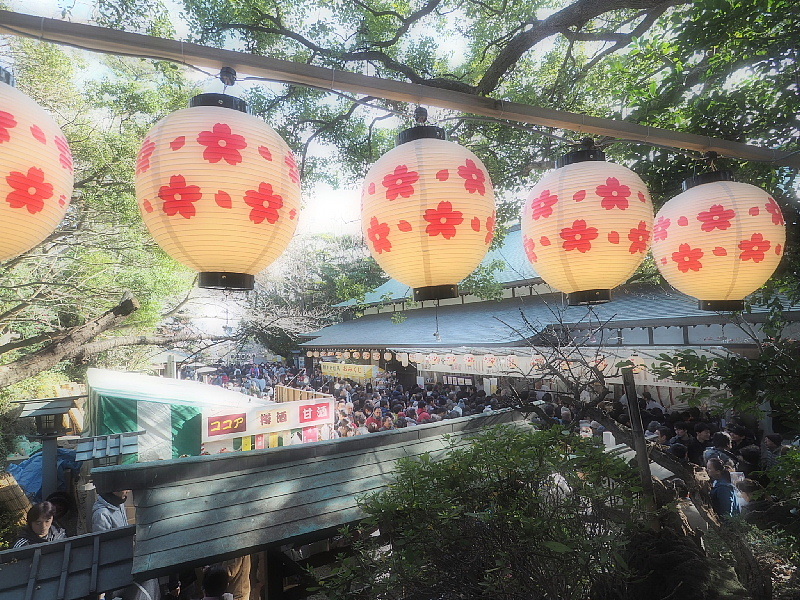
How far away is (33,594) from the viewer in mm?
3010

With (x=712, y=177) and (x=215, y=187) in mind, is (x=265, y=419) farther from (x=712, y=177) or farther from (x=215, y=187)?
(x=712, y=177)

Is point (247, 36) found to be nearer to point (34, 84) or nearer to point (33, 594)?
point (34, 84)

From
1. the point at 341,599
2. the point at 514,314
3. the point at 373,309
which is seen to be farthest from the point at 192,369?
the point at 341,599

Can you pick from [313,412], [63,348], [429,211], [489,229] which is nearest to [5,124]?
[429,211]

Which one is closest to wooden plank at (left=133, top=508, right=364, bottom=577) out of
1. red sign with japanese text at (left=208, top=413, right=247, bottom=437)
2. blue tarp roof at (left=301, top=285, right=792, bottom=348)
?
blue tarp roof at (left=301, top=285, right=792, bottom=348)

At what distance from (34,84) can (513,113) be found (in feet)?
30.9

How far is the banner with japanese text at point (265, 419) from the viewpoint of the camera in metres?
8.49

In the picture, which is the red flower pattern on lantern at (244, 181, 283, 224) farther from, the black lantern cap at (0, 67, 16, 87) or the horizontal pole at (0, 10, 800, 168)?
the black lantern cap at (0, 67, 16, 87)

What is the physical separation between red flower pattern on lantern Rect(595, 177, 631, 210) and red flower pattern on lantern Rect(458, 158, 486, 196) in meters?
0.74

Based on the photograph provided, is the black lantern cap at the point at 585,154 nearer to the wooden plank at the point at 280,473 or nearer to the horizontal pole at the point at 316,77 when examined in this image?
the horizontal pole at the point at 316,77

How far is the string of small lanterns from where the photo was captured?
173 cm

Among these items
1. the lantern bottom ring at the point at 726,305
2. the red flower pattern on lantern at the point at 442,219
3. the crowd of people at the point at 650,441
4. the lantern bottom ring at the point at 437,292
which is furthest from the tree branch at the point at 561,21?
the crowd of people at the point at 650,441

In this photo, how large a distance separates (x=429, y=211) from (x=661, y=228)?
1.93 metres

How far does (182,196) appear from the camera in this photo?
1.77 meters
